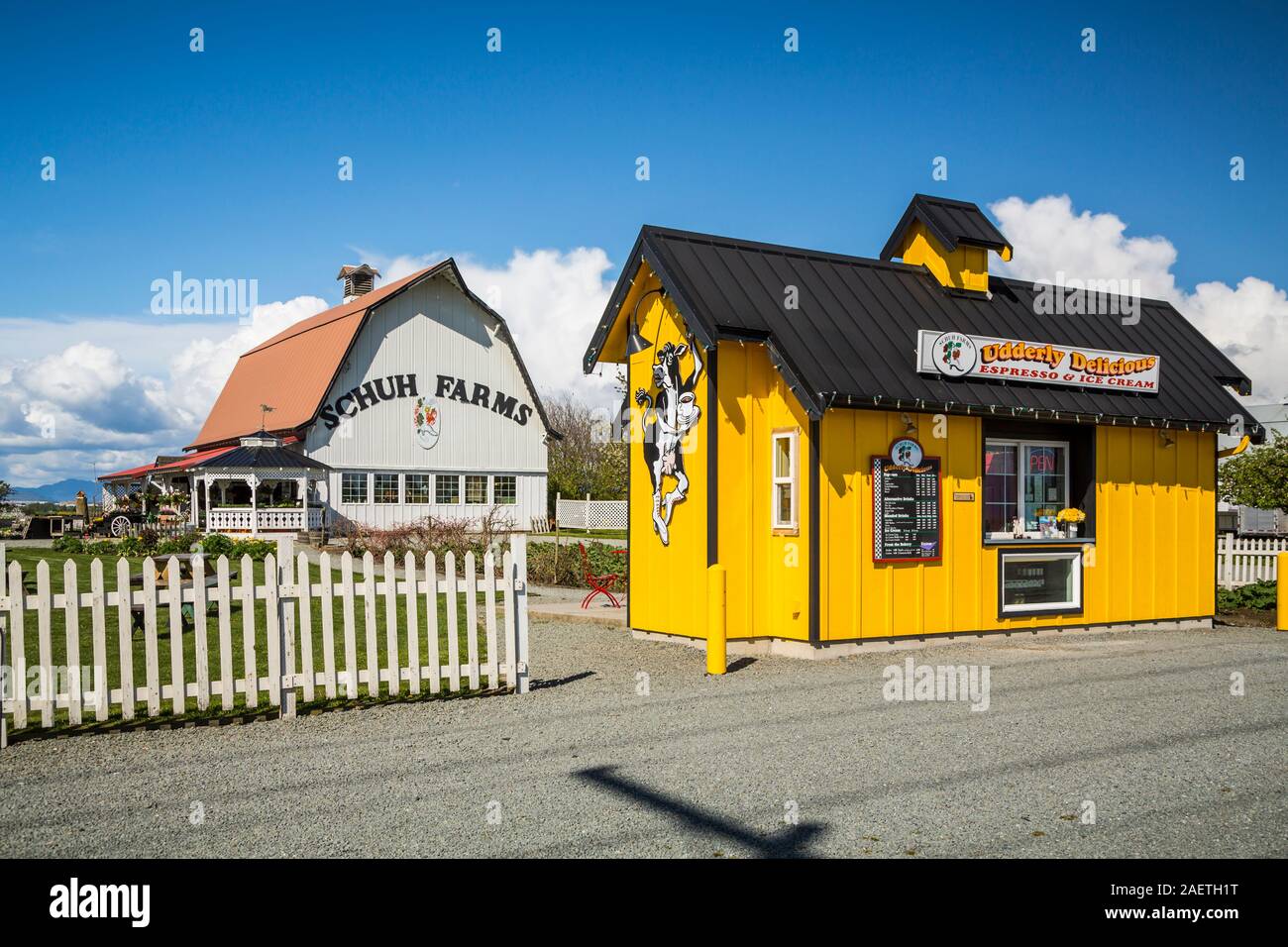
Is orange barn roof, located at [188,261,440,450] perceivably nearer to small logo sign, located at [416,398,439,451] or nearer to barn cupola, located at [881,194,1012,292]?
small logo sign, located at [416,398,439,451]

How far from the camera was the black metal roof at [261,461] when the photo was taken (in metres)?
32.0

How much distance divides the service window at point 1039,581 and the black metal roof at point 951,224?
13.9 ft

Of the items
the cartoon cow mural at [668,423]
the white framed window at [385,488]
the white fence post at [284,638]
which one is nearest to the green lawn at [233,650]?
the white fence post at [284,638]

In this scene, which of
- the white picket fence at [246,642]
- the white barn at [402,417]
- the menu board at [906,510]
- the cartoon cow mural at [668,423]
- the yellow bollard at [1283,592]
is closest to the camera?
the white picket fence at [246,642]

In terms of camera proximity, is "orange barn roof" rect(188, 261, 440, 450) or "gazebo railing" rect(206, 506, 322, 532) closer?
"gazebo railing" rect(206, 506, 322, 532)

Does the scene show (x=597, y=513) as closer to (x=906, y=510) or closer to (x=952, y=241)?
(x=952, y=241)

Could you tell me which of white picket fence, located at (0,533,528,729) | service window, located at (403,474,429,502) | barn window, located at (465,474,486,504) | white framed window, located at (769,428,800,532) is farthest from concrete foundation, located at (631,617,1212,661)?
barn window, located at (465,474,486,504)

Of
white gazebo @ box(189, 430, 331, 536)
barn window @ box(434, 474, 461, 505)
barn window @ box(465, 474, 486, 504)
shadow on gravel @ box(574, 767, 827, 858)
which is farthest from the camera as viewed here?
barn window @ box(465, 474, 486, 504)

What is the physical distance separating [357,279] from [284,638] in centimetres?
4024

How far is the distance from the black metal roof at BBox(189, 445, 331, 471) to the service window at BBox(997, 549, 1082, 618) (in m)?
25.3

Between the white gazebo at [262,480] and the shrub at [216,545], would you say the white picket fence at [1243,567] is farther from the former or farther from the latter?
the white gazebo at [262,480]

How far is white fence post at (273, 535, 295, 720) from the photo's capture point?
812cm

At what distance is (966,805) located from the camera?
19.0ft
